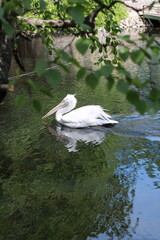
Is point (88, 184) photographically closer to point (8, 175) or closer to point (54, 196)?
point (54, 196)

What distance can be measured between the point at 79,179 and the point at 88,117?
274 cm

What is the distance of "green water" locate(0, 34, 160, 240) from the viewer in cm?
422

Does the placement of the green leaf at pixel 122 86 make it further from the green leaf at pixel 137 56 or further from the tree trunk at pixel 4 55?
the tree trunk at pixel 4 55

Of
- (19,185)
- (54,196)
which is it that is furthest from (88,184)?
(19,185)

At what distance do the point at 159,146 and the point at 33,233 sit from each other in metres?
3.06

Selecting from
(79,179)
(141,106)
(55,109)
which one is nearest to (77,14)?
(141,106)

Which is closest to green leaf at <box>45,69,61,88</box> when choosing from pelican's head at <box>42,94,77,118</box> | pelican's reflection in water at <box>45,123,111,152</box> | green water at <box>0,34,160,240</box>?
green water at <box>0,34,160,240</box>

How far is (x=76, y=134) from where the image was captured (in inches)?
311

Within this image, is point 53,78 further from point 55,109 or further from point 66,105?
point 66,105

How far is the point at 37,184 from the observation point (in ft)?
17.7

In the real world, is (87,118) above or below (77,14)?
below

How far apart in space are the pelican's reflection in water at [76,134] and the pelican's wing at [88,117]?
11 centimetres

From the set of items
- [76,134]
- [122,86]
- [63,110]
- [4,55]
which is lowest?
[76,134]

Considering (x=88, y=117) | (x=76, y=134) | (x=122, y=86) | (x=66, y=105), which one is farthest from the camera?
(x=66, y=105)
